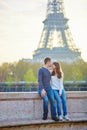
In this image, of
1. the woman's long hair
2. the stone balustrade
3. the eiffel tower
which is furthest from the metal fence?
the eiffel tower

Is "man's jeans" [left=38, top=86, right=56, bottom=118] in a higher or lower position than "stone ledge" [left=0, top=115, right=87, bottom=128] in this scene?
higher

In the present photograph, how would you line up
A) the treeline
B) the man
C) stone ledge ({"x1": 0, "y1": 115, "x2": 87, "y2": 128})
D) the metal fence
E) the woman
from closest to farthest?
stone ledge ({"x1": 0, "y1": 115, "x2": 87, "y2": 128}), the man, the woman, the metal fence, the treeline

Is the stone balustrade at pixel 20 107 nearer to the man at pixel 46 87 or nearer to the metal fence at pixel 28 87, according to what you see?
the man at pixel 46 87

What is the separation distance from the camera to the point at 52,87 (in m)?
9.93

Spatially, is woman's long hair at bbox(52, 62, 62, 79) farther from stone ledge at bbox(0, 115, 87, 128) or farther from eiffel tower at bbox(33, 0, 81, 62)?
eiffel tower at bbox(33, 0, 81, 62)

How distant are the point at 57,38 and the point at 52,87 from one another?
69801 mm

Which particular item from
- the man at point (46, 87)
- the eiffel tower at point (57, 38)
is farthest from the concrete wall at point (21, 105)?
the eiffel tower at point (57, 38)

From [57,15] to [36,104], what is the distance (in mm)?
74018

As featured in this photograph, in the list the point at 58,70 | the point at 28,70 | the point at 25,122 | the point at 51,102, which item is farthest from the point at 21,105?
the point at 28,70

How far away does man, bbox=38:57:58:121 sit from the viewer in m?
9.62

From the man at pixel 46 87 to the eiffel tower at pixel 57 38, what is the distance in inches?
2649

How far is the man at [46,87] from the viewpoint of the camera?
379 inches

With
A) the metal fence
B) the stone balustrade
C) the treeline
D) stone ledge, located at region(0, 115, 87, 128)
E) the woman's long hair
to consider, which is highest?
the treeline

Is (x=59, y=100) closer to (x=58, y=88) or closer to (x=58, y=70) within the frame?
(x=58, y=88)
